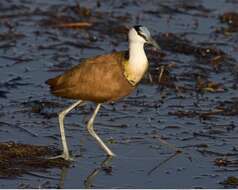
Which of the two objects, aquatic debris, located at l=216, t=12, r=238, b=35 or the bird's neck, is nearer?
the bird's neck

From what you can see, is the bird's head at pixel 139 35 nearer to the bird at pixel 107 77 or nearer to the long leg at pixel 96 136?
→ the bird at pixel 107 77

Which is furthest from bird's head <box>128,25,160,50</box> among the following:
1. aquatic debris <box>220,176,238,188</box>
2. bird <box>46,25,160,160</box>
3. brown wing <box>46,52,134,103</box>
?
aquatic debris <box>220,176,238,188</box>

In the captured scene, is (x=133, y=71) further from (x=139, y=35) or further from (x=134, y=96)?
(x=134, y=96)

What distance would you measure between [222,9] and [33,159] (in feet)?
20.9

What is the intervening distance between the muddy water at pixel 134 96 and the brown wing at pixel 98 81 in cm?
53

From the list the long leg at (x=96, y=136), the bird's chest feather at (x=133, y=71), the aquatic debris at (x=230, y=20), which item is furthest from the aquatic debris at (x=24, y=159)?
the aquatic debris at (x=230, y=20)

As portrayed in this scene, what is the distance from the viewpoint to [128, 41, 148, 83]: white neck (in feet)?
28.4

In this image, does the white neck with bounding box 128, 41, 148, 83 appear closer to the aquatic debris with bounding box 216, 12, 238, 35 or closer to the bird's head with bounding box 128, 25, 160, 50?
the bird's head with bounding box 128, 25, 160, 50

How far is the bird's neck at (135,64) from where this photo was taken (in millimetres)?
8664

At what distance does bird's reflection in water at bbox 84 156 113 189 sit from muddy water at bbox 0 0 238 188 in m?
0.01

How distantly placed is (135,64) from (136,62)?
21 millimetres

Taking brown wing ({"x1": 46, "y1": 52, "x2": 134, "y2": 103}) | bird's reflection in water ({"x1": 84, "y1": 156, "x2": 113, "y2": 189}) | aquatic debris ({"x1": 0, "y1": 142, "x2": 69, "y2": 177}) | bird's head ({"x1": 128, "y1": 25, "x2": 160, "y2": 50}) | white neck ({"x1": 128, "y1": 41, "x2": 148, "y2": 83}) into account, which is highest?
bird's head ({"x1": 128, "y1": 25, "x2": 160, "y2": 50})

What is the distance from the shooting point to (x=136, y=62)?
28.5 ft

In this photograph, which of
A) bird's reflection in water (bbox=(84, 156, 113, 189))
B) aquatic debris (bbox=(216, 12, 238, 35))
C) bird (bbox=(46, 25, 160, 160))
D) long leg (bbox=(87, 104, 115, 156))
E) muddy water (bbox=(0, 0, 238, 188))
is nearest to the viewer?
bird's reflection in water (bbox=(84, 156, 113, 189))
